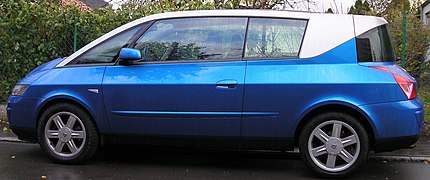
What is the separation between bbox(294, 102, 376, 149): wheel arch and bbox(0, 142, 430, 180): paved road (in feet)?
1.81

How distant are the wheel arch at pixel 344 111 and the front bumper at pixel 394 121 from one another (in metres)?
0.05

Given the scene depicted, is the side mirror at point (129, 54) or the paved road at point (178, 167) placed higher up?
the side mirror at point (129, 54)

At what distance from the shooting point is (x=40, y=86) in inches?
211

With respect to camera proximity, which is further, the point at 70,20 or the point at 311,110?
the point at 70,20

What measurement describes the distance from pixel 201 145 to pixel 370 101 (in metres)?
1.72

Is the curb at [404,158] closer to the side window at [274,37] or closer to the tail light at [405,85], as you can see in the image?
the tail light at [405,85]

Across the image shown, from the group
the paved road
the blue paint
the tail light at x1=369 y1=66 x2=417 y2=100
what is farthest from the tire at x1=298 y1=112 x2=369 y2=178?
the tail light at x1=369 y1=66 x2=417 y2=100

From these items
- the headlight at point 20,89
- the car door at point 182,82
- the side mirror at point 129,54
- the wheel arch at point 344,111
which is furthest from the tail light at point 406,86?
the headlight at point 20,89

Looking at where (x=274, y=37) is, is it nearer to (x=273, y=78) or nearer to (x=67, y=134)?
(x=273, y=78)

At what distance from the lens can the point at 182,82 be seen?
4918 mm

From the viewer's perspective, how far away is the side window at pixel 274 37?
4.85 meters

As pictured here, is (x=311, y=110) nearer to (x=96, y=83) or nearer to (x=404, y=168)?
(x=404, y=168)

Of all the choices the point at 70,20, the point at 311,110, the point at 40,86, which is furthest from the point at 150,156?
the point at 70,20

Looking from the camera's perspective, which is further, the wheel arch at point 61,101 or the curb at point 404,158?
the curb at point 404,158
